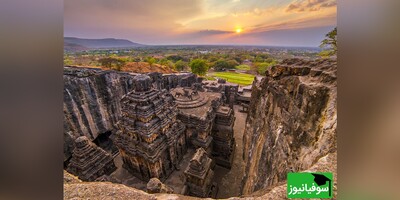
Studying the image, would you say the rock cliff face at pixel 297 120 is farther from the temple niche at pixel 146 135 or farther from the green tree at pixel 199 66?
the temple niche at pixel 146 135

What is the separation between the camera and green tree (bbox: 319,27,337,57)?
2.20 m

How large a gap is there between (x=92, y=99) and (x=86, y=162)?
3.56m

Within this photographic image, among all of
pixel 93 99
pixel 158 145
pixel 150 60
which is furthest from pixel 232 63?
pixel 93 99

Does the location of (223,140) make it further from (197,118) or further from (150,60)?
(150,60)

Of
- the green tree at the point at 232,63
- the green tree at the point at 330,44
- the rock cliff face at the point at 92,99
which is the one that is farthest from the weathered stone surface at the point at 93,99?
the green tree at the point at 330,44

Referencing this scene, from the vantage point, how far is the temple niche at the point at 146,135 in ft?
16.9

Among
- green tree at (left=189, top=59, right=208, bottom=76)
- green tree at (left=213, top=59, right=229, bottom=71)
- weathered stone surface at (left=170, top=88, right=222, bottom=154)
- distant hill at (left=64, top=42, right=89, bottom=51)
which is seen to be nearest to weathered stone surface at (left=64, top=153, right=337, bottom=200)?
distant hill at (left=64, top=42, right=89, bottom=51)
